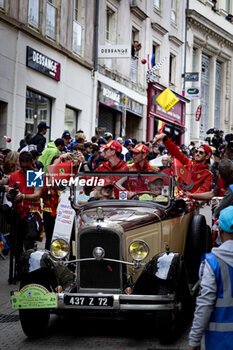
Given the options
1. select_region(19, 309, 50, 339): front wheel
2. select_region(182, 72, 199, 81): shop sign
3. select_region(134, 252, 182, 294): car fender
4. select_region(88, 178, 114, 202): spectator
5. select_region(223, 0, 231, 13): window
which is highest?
select_region(223, 0, 231, 13): window

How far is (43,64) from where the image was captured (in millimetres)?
18781

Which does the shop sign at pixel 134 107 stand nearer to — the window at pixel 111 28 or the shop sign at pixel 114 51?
the window at pixel 111 28

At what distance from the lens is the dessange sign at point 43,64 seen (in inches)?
706

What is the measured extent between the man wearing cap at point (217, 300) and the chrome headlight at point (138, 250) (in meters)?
2.69

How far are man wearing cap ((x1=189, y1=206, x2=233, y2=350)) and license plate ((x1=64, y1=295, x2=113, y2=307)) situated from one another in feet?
7.98

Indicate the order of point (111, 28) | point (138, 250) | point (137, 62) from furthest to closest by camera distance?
point (137, 62), point (111, 28), point (138, 250)

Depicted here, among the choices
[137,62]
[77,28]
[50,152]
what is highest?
[137,62]

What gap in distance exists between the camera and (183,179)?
8.09 metres

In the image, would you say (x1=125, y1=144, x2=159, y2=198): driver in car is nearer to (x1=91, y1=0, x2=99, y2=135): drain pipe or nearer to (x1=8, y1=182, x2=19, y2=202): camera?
(x1=8, y1=182, x2=19, y2=202): camera

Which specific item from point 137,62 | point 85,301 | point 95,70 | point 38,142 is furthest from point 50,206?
point 137,62

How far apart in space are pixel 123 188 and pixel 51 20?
43.9 feet

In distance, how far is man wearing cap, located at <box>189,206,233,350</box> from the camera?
3770 millimetres

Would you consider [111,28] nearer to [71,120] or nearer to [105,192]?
[71,120]

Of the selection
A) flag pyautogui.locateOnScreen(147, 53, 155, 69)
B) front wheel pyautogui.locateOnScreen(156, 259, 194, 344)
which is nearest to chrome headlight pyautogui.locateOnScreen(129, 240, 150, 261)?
front wheel pyautogui.locateOnScreen(156, 259, 194, 344)
